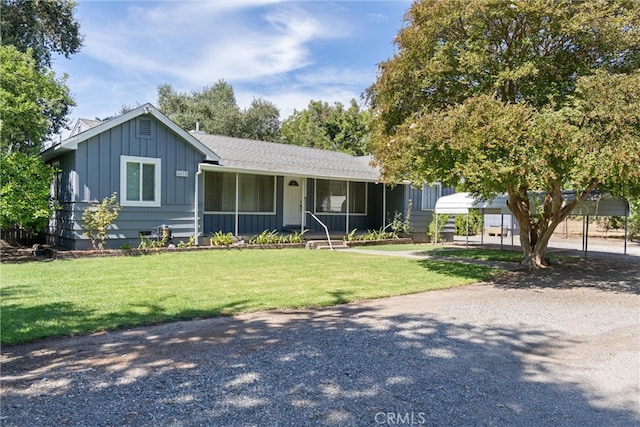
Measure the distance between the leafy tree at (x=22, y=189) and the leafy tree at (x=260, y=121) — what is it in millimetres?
26588

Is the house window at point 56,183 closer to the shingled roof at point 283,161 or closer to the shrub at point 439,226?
the shingled roof at point 283,161

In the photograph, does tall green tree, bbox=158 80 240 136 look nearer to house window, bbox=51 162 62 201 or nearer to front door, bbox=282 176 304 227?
front door, bbox=282 176 304 227

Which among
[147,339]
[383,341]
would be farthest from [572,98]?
[147,339]

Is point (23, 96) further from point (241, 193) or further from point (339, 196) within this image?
point (339, 196)

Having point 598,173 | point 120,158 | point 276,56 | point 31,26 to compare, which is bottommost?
point 598,173

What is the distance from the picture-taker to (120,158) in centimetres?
1287

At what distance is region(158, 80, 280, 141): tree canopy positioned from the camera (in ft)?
121

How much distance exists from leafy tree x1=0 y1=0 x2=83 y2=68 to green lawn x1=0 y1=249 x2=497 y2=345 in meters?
14.2

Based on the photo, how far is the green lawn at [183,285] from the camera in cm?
572

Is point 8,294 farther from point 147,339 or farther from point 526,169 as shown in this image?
point 526,169

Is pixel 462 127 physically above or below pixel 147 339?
above

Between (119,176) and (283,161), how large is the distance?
6.19 metres

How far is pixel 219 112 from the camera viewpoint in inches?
1448

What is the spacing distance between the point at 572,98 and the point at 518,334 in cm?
512
